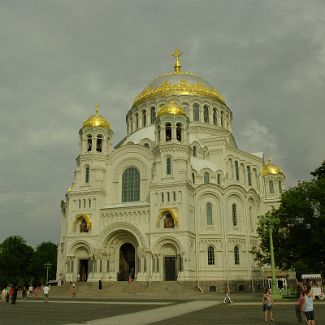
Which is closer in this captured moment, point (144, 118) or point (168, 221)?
point (168, 221)

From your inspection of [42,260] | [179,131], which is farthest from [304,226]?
[42,260]

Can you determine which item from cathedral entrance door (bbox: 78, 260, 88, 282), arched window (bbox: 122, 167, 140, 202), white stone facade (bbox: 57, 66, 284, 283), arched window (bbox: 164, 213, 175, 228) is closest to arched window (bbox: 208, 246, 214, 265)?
white stone facade (bbox: 57, 66, 284, 283)

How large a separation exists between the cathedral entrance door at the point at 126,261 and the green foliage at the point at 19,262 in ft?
105

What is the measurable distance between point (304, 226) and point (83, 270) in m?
24.6

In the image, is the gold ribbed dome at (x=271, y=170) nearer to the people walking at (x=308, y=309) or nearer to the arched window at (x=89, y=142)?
the arched window at (x=89, y=142)

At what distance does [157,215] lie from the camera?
4166 cm

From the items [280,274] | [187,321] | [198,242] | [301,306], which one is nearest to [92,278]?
[198,242]

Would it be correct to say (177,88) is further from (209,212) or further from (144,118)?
(209,212)

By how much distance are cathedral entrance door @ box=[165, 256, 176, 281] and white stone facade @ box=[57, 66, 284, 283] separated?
0.10 m

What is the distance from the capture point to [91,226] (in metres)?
44.0

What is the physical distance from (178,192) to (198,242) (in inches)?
234

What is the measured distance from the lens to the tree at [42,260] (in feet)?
244

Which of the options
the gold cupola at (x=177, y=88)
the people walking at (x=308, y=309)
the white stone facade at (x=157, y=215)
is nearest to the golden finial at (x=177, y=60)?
the gold cupola at (x=177, y=88)

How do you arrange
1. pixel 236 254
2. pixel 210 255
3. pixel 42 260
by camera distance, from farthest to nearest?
pixel 42 260 → pixel 236 254 → pixel 210 255
